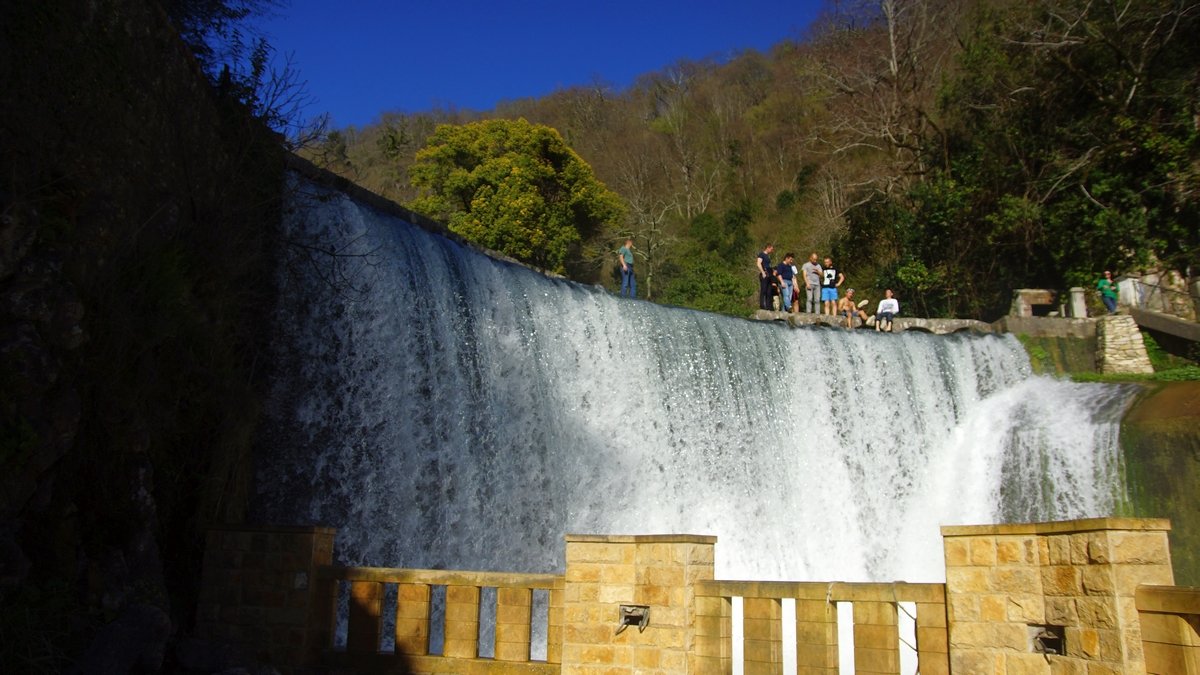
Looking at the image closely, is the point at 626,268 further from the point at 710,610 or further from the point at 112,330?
the point at 710,610

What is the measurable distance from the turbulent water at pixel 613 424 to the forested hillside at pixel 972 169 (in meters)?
3.06

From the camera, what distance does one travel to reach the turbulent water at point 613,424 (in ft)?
35.3

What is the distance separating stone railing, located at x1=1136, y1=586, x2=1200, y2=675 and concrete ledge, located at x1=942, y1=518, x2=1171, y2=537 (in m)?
0.32

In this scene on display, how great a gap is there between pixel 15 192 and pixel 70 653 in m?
3.09

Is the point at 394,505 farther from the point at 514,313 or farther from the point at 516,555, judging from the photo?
the point at 514,313

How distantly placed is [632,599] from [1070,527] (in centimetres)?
257

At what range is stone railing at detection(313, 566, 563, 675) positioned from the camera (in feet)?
21.5

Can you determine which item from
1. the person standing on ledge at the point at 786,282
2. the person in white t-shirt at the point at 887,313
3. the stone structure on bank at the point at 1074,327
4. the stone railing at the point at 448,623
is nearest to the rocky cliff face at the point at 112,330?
the stone railing at the point at 448,623

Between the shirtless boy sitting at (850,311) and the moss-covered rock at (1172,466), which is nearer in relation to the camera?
the moss-covered rock at (1172,466)

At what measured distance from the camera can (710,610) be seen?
616 cm

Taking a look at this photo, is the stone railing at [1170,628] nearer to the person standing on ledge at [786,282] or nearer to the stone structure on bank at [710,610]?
the stone structure on bank at [710,610]

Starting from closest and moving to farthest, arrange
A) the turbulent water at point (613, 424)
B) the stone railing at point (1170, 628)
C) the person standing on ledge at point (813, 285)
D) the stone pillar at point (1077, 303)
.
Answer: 1. the stone railing at point (1170, 628)
2. the turbulent water at point (613, 424)
3. the stone pillar at point (1077, 303)
4. the person standing on ledge at point (813, 285)

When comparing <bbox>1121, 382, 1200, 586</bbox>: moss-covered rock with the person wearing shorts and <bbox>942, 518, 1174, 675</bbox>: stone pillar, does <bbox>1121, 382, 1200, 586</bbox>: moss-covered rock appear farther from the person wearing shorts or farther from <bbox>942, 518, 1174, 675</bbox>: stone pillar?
<bbox>942, 518, 1174, 675</bbox>: stone pillar

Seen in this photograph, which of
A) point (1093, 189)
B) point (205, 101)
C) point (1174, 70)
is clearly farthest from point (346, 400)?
point (1174, 70)
